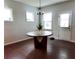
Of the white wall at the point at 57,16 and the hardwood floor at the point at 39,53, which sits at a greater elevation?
the white wall at the point at 57,16

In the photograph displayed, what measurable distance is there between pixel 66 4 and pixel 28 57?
4141 millimetres

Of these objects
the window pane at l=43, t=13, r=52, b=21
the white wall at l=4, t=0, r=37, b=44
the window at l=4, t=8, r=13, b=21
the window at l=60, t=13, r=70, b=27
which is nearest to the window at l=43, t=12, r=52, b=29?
the window pane at l=43, t=13, r=52, b=21

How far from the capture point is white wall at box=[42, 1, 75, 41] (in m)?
4.81

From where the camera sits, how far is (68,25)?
4984 mm

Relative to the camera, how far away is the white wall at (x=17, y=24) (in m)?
4.32

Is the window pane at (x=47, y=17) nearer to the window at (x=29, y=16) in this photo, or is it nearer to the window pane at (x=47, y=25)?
the window pane at (x=47, y=25)

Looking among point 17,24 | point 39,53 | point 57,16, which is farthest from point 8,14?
point 57,16

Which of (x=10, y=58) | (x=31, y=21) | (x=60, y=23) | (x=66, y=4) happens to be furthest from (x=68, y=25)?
(x=10, y=58)

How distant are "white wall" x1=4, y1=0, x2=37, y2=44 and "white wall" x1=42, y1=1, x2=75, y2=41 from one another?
5.76 ft

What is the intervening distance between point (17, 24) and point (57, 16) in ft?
9.36

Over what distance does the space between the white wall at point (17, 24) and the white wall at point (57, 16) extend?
5.76ft

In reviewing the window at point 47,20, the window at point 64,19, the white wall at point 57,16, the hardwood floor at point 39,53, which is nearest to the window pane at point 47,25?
the window at point 47,20

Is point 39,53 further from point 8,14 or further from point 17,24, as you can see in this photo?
point 8,14
